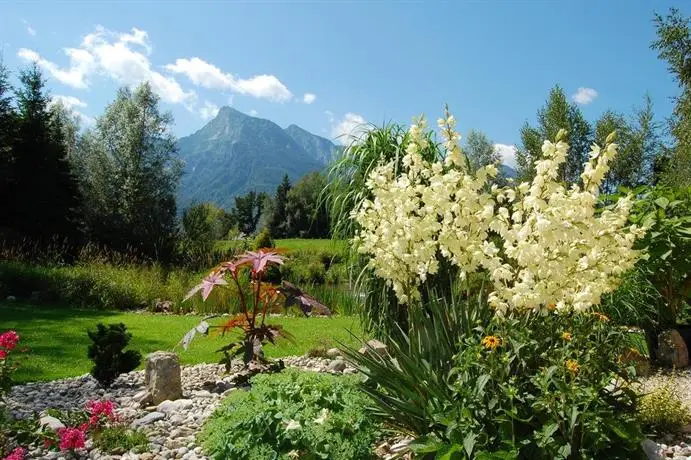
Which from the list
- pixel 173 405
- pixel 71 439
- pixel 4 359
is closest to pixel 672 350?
pixel 173 405

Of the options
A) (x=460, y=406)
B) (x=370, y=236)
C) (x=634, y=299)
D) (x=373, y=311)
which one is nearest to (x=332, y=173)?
(x=373, y=311)

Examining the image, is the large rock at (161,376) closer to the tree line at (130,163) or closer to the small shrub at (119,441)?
the small shrub at (119,441)

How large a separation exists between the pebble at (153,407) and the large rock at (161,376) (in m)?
0.10

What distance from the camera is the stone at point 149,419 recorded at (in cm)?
386

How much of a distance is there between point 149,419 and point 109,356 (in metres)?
1.19

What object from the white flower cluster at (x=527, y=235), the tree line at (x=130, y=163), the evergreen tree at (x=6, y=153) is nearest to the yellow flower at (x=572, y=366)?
the white flower cluster at (x=527, y=235)

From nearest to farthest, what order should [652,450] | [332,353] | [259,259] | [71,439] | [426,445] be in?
[426,445], [652,450], [71,439], [259,259], [332,353]

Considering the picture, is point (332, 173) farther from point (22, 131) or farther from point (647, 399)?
point (22, 131)

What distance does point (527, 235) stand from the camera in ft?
8.88

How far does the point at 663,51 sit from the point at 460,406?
15.4 metres

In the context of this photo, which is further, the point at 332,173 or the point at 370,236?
the point at 332,173

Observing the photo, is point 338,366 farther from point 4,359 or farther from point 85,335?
point 85,335

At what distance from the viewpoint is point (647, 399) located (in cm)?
352

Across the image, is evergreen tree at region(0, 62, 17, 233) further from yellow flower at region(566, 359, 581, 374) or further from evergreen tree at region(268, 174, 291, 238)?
evergreen tree at region(268, 174, 291, 238)
